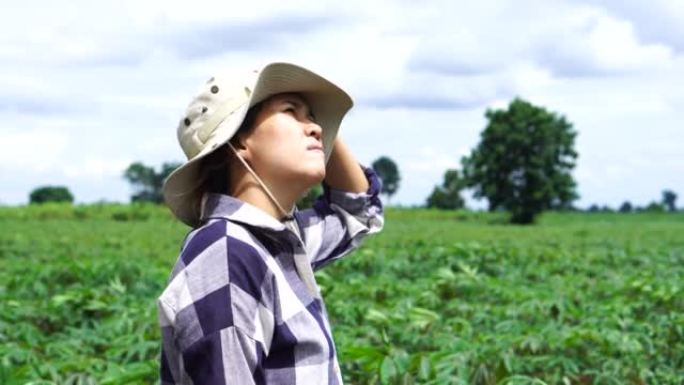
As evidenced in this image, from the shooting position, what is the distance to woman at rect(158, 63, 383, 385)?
1760 mm

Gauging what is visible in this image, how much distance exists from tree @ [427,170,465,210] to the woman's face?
57.6 meters

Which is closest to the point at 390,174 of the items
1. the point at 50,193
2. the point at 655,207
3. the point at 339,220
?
the point at 655,207

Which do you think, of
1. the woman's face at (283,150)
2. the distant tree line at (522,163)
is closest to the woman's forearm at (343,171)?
the woman's face at (283,150)

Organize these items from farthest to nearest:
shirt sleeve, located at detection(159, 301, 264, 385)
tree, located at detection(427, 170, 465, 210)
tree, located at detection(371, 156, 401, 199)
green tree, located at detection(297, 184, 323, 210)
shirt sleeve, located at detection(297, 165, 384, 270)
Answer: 1. tree, located at detection(371, 156, 401, 199)
2. tree, located at detection(427, 170, 465, 210)
3. green tree, located at detection(297, 184, 323, 210)
4. shirt sleeve, located at detection(297, 165, 384, 270)
5. shirt sleeve, located at detection(159, 301, 264, 385)

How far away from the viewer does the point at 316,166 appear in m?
1.93

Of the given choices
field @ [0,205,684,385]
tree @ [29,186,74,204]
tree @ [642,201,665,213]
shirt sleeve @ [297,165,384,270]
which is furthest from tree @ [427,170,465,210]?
shirt sleeve @ [297,165,384,270]

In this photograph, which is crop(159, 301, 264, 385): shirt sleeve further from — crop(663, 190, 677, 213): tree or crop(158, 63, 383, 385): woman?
crop(663, 190, 677, 213): tree

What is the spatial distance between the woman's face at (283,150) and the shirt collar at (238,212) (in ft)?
0.22

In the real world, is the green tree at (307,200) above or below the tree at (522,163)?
below

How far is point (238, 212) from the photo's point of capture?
1.89 m

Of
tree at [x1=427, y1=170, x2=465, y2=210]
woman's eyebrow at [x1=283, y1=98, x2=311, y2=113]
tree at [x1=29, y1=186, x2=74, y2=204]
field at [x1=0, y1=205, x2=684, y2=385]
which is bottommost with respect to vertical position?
field at [x1=0, y1=205, x2=684, y2=385]

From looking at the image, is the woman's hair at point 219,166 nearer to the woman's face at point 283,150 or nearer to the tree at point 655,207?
the woman's face at point 283,150

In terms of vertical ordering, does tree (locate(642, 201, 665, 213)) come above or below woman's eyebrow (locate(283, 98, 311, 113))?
above

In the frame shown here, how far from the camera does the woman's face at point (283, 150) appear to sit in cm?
192
